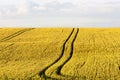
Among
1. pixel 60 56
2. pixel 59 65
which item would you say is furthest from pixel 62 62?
pixel 60 56

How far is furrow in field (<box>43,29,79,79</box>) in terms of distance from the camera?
122 ft

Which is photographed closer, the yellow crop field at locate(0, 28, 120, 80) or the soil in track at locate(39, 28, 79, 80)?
the soil in track at locate(39, 28, 79, 80)

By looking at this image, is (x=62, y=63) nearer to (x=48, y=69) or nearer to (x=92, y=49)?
(x=48, y=69)

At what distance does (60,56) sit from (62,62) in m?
4.26

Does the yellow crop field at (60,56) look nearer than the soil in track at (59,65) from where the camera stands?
No

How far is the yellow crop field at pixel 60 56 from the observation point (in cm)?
3706

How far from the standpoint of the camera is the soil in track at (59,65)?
36.5 m

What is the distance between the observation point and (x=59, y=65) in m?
41.7

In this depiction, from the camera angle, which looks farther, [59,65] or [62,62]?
[62,62]

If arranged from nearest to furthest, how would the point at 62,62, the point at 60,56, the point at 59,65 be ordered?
the point at 59,65
the point at 62,62
the point at 60,56

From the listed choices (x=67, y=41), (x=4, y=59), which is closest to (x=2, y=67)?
(x=4, y=59)

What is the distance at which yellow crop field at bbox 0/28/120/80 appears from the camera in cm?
3706

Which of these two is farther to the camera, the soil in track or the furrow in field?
the furrow in field

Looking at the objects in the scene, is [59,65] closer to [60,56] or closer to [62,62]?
[62,62]
